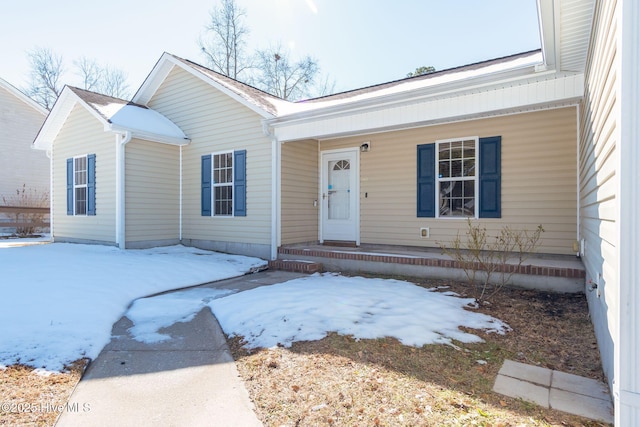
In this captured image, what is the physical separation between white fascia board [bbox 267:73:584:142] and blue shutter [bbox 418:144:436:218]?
4.08ft

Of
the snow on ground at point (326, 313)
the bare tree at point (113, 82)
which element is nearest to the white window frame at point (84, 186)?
the snow on ground at point (326, 313)

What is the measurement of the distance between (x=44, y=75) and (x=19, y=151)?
1025cm

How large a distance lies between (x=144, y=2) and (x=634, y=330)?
1422cm

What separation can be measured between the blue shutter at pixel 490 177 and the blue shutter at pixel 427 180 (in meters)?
0.83

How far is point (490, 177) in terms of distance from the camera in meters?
6.44

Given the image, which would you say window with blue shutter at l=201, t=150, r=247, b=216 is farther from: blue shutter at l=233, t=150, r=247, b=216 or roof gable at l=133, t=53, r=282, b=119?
roof gable at l=133, t=53, r=282, b=119

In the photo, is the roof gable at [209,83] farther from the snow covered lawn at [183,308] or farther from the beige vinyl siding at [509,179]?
the snow covered lawn at [183,308]

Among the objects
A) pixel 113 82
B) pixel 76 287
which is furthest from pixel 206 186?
pixel 113 82

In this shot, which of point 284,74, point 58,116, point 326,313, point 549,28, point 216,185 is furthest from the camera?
point 284,74

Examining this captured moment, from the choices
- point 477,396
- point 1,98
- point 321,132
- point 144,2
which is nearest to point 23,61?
point 1,98

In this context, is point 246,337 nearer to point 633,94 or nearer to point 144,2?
point 633,94

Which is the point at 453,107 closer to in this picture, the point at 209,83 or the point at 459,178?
the point at 459,178

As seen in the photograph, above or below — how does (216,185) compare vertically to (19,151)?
below

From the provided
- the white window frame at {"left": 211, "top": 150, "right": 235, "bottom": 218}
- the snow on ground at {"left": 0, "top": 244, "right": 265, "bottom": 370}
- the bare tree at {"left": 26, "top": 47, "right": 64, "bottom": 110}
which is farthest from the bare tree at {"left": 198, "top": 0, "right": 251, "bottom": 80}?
the snow on ground at {"left": 0, "top": 244, "right": 265, "bottom": 370}
